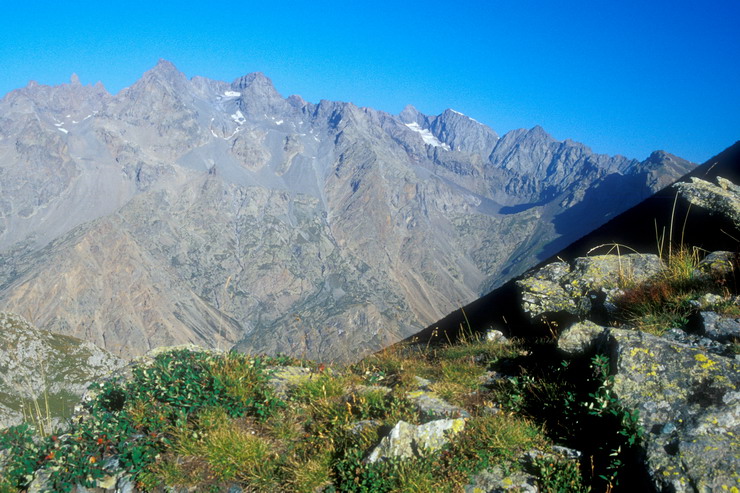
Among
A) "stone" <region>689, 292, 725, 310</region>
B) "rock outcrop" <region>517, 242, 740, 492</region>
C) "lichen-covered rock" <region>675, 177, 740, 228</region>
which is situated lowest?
"rock outcrop" <region>517, 242, 740, 492</region>

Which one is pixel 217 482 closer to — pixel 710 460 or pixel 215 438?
pixel 215 438

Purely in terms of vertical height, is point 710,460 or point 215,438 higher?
point 215,438

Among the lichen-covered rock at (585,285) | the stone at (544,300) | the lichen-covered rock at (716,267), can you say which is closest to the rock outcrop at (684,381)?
the lichen-covered rock at (716,267)

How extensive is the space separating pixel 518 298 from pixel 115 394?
8424mm

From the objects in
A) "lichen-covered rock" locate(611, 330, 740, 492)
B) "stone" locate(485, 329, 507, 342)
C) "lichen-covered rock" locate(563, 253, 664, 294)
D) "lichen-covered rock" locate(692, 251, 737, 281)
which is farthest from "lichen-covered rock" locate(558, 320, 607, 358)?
"lichen-covered rock" locate(692, 251, 737, 281)

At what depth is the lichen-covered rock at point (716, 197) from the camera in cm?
962

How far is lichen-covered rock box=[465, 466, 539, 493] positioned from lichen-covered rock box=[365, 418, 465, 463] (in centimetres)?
58

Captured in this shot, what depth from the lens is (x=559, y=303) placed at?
364 inches

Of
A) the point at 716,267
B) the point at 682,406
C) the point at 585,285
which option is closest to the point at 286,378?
the point at 682,406

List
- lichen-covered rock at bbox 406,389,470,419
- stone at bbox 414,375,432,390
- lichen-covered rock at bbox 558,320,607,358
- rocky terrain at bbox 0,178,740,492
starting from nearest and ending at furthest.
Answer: rocky terrain at bbox 0,178,740,492 < lichen-covered rock at bbox 406,389,470,419 < lichen-covered rock at bbox 558,320,607,358 < stone at bbox 414,375,432,390

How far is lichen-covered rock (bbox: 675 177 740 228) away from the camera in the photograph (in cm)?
962

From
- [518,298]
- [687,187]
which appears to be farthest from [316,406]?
[687,187]

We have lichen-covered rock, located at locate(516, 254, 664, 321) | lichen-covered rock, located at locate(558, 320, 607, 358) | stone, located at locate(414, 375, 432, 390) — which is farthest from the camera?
lichen-covered rock, located at locate(516, 254, 664, 321)

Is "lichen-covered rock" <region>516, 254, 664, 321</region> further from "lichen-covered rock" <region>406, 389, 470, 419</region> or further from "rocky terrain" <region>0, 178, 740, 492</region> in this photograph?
"lichen-covered rock" <region>406, 389, 470, 419</region>
